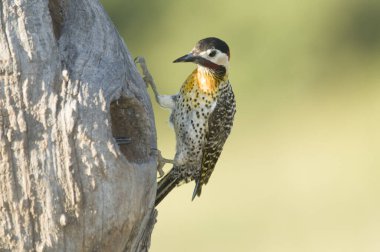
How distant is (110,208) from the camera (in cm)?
464

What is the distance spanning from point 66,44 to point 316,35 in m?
10.8

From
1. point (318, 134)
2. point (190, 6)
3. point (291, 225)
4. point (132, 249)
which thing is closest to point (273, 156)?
point (318, 134)

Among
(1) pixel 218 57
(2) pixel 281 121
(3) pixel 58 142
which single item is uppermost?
(3) pixel 58 142

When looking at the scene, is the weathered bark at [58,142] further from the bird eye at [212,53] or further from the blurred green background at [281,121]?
the blurred green background at [281,121]

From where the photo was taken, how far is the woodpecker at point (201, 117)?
6621 millimetres

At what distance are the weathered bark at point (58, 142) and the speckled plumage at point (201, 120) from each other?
74.3 inches

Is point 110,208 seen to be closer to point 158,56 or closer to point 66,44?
point 66,44

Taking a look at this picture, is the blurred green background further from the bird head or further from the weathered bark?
the weathered bark

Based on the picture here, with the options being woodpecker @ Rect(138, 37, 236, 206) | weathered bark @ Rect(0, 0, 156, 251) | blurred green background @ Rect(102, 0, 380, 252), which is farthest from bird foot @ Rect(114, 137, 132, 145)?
blurred green background @ Rect(102, 0, 380, 252)

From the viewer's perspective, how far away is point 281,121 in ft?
47.8

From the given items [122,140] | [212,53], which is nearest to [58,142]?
[122,140]

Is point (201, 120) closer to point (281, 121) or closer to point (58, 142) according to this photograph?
point (58, 142)

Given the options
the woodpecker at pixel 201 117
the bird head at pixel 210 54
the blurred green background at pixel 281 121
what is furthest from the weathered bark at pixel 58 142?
the blurred green background at pixel 281 121

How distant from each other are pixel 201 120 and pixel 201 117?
0.02m
